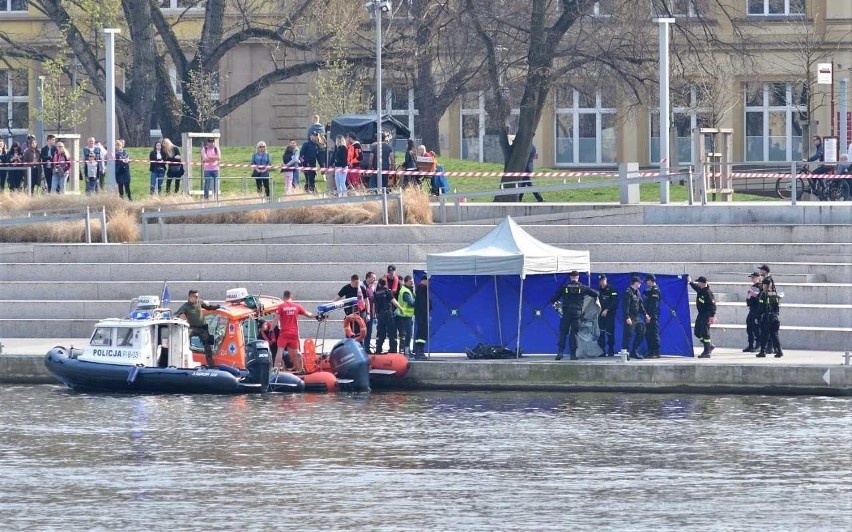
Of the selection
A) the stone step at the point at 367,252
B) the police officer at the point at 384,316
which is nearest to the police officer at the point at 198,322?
the police officer at the point at 384,316

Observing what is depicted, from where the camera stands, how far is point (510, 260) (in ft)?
92.2

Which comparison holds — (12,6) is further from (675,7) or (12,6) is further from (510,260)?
(510,260)

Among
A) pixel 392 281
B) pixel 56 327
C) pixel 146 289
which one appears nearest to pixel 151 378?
pixel 392 281

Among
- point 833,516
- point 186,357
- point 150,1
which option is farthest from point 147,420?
point 150,1

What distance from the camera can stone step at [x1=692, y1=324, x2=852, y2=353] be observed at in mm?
28547

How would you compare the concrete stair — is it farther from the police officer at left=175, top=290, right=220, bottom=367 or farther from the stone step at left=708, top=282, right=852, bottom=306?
the police officer at left=175, top=290, right=220, bottom=367

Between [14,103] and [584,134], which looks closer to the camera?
[584,134]

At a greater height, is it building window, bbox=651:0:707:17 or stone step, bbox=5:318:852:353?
building window, bbox=651:0:707:17

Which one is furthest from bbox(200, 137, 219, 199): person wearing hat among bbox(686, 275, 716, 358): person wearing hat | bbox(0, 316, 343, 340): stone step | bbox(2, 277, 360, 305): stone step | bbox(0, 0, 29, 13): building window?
bbox(0, 0, 29, 13): building window

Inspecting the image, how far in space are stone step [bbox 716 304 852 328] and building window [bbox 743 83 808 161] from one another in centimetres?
3358

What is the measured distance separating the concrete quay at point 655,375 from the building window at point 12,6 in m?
Answer: 41.2

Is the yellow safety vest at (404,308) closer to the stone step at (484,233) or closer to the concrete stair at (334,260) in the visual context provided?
the concrete stair at (334,260)

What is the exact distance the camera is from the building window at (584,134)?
64.3 meters

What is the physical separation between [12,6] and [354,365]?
4249 centimetres
